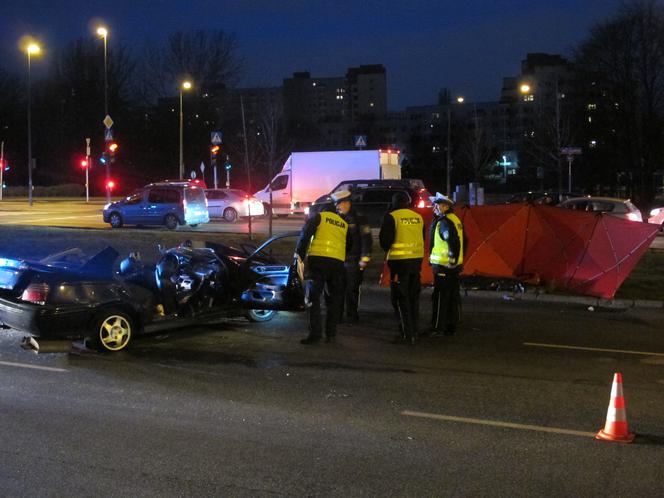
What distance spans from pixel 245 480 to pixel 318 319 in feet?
13.4

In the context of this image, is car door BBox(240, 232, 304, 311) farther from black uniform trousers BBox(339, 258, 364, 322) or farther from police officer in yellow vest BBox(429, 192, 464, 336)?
police officer in yellow vest BBox(429, 192, 464, 336)

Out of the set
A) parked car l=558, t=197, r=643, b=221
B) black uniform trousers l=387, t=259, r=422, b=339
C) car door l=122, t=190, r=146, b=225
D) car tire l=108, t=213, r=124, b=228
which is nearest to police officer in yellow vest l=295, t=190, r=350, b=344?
black uniform trousers l=387, t=259, r=422, b=339

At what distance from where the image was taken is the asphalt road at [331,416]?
454cm

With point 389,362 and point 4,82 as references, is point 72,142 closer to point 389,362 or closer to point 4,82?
point 4,82

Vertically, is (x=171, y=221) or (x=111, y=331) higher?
(x=171, y=221)

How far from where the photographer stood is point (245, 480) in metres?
4.52

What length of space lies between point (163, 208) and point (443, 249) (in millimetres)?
18229

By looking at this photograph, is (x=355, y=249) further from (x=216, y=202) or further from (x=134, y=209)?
(x=216, y=202)

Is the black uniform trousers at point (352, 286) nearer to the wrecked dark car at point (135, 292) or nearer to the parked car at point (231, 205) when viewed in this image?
the wrecked dark car at point (135, 292)

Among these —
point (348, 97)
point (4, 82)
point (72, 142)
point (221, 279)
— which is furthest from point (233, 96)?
point (348, 97)

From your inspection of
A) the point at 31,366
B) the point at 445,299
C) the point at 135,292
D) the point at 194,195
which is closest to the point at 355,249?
the point at 445,299

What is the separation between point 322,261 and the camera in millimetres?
8391

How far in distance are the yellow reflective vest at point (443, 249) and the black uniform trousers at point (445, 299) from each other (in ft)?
0.25

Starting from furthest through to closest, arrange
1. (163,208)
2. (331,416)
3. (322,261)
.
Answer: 1. (163,208)
2. (322,261)
3. (331,416)
